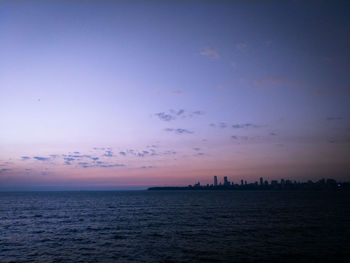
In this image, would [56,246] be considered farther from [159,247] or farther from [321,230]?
[321,230]

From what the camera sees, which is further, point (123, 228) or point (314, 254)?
point (123, 228)

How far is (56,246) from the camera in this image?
101 feet

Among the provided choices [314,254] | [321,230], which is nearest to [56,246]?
[314,254]

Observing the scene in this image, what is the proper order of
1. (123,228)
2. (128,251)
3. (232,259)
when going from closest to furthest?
(232,259), (128,251), (123,228)

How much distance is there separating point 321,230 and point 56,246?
3945cm

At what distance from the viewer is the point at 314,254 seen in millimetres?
25906

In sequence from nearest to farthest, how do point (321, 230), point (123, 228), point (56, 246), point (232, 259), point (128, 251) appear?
1. point (232, 259)
2. point (128, 251)
3. point (56, 246)
4. point (321, 230)
5. point (123, 228)

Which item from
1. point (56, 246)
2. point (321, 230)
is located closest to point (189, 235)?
point (56, 246)

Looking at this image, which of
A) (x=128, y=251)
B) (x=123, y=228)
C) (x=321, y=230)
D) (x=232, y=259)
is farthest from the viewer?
(x=123, y=228)

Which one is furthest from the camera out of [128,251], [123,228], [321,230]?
[123,228]

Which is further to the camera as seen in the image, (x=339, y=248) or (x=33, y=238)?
(x=33, y=238)

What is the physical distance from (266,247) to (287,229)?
13417mm

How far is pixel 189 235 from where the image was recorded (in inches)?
1412

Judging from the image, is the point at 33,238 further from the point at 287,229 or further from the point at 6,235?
the point at 287,229
